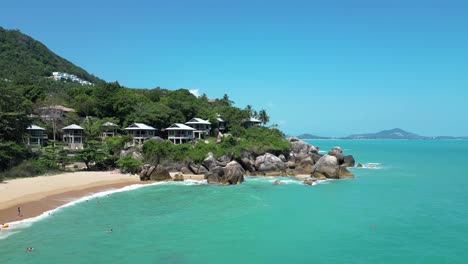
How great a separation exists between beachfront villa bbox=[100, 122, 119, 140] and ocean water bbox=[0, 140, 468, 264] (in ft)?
67.2

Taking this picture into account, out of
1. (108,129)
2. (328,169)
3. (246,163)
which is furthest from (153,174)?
(328,169)

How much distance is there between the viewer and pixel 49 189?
30.7m

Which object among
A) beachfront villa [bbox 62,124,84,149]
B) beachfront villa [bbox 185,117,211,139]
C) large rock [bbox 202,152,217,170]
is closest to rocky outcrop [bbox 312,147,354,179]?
large rock [bbox 202,152,217,170]

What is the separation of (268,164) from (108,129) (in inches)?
903

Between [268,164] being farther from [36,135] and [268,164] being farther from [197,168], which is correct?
[36,135]

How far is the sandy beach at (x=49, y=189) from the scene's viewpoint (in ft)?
78.9

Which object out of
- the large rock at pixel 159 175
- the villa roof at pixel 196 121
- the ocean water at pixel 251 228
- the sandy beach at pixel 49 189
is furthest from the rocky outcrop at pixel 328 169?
the villa roof at pixel 196 121

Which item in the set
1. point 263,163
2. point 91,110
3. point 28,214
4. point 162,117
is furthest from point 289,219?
point 91,110

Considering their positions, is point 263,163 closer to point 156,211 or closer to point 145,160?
point 145,160

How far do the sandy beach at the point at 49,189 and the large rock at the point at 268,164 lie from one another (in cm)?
1520

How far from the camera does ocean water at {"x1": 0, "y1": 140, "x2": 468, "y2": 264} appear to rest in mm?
16797

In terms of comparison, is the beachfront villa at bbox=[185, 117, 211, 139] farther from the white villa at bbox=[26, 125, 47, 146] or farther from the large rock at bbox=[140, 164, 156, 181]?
the white villa at bbox=[26, 125, 47, 146]

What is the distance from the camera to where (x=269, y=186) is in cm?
3656

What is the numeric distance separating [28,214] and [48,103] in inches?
1471
